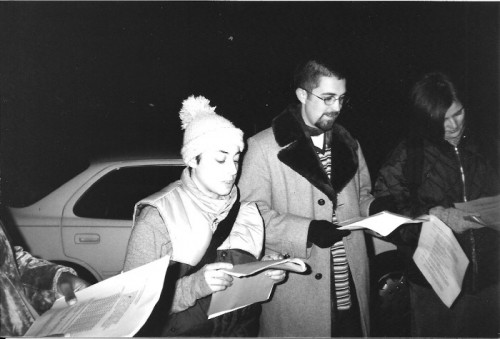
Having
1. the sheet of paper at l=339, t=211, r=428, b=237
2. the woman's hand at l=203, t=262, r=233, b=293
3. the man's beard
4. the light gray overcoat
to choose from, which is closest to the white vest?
the woman's hand at l=203, t=262, r=233, b=293

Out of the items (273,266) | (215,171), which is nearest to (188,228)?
(215,171)

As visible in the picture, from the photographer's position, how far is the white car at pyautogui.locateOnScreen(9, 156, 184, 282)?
2826 mm

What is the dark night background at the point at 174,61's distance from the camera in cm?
238

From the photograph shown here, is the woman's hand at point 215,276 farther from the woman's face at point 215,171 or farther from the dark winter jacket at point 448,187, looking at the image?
the dark winter jacket at point 448,187

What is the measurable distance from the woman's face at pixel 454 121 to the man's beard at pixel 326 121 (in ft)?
2.25

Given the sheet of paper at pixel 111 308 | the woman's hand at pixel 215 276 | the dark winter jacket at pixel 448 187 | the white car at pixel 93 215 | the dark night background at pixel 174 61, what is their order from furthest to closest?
the white car at pixel 93 215
the dark night background at pixel 174 61
the dark winter jacket at pixel 448 187
the woman's hand at pixel 215 276
the sheet of paper at pixel 111 308

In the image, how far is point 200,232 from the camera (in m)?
1.60

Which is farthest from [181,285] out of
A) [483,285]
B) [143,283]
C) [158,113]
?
[158,113]

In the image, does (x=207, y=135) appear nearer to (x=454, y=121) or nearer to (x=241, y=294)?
(x=241, y=294)

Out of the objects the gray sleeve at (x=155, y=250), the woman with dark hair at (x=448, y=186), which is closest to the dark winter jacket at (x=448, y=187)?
the woman with dark hair at (x=448, y=186)

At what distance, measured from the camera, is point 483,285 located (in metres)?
2.07

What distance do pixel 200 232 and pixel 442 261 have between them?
1.17 meters

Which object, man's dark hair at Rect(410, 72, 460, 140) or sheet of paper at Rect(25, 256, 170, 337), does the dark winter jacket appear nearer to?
man's dark hair at Rect(410, 72, 460, 140)

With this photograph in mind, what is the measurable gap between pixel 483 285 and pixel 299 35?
2153 mm
